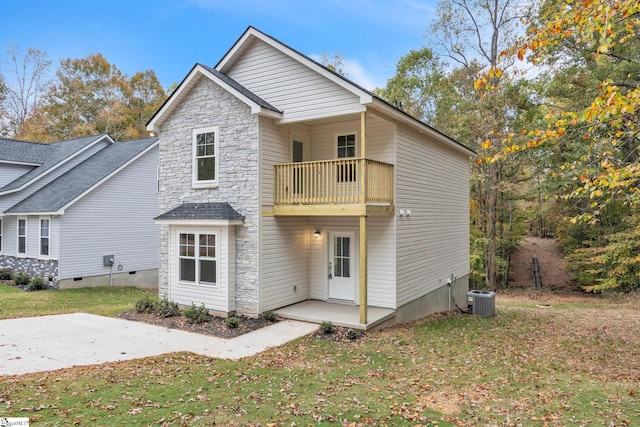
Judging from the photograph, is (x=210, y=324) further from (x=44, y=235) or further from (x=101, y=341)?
(x=44, y=235)

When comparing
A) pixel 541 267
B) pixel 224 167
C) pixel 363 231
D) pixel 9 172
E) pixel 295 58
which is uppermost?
pixel 295 58

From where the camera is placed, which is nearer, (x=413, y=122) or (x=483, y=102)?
(x=413, y=122)

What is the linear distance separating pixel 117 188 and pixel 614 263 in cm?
2528

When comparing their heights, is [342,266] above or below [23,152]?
below

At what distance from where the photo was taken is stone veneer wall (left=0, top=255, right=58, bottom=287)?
17.3 meters

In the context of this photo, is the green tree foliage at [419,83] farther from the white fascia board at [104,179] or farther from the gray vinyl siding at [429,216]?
the white fascia board at [104,179]

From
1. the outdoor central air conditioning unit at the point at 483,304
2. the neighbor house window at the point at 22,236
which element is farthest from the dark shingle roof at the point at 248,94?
the neighbor house window at the point at 22,236

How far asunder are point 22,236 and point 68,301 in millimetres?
6348

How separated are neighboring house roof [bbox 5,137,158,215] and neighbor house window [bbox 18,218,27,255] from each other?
652 millimetres

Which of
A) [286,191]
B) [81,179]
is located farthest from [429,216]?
[81,179]

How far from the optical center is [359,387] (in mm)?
6555

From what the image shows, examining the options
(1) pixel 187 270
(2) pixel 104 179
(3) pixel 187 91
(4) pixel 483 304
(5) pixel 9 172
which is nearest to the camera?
(1) pixel 187 270

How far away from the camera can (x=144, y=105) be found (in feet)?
120

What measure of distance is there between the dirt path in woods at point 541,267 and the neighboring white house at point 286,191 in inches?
671
